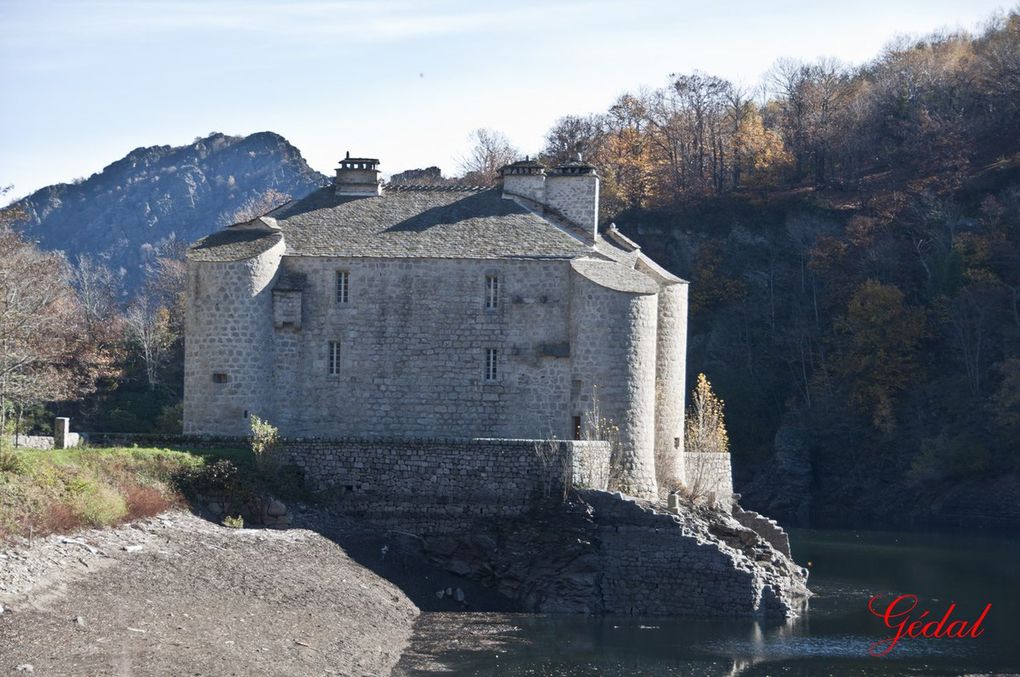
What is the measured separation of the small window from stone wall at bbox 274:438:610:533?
14.2 feet

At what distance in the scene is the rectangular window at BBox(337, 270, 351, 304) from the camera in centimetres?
4866

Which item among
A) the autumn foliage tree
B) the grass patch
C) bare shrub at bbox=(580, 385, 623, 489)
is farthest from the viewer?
the autumn foliage tree

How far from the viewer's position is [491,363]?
48312 millimetres

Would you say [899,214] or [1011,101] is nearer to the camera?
[899,214]

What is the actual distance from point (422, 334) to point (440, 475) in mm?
5992

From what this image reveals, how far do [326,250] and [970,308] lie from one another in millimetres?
39730

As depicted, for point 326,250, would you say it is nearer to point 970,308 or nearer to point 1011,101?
point 970,308

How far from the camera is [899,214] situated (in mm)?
84688

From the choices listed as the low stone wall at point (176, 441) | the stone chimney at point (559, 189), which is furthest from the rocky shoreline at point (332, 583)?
the stone chimney at point (559, 189)

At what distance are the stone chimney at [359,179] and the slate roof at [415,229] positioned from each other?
33 centimetres

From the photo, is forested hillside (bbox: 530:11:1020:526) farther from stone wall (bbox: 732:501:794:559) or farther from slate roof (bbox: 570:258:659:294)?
slate roof (bbox: 570:258:659:294)

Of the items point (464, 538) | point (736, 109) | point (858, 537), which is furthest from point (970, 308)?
point (464, 538)

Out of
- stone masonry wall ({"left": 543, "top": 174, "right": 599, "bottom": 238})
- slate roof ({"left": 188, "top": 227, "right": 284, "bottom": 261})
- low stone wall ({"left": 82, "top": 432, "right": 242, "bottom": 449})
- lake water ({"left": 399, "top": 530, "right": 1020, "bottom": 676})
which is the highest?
stone masonry wall ({"left": 543, "top": 174, "right": 599, "bottom": 238})

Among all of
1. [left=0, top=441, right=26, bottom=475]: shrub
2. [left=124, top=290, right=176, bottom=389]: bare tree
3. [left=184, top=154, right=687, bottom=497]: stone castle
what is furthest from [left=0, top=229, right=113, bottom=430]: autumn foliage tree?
[left=0, top=441, right=26, bottom=475]: shrub
